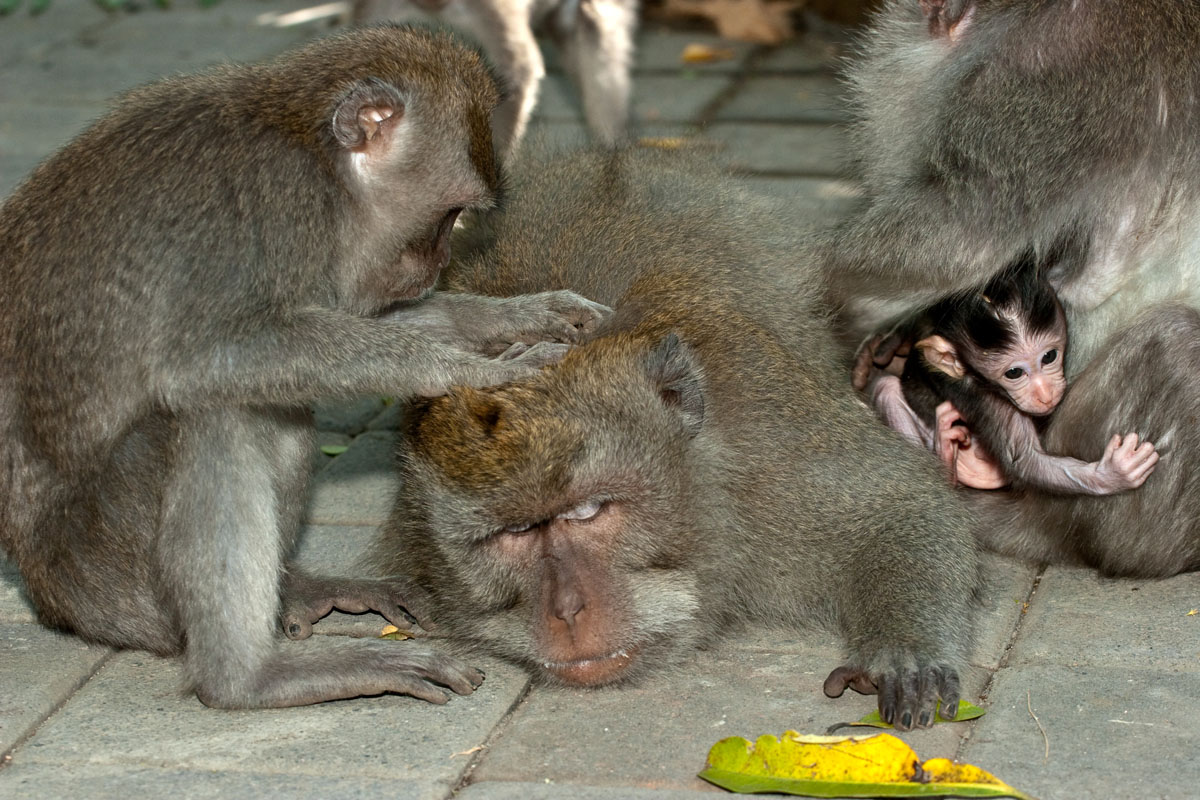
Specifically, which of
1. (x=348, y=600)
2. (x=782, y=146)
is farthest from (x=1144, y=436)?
(x=782, y=146)

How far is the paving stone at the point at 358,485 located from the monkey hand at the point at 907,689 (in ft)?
5.17

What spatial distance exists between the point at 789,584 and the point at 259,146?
1591 millimetres

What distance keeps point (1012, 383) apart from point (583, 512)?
51.5 inches

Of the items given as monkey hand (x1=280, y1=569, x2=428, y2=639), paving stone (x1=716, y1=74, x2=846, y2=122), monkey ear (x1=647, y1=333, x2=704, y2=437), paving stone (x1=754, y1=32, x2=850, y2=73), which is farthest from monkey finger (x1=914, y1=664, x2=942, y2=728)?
paving stone (x1=754, y1=32, x2=850, y2=73)

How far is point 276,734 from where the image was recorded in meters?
3.73

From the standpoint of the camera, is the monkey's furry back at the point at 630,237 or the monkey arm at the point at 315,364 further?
the monkey's furry back at the point at 630,237

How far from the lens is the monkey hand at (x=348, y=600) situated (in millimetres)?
4297

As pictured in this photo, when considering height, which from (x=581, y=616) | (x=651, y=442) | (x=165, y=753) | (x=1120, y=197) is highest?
(x=1120, y=197)

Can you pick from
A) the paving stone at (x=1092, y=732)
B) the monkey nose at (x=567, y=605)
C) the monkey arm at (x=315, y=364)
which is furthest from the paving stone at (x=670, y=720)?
the monkey arm at (x=315, y=364)

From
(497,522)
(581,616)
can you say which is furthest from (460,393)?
(581,616)

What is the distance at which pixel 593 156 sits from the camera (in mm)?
4762

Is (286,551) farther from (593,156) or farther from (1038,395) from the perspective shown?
(1038,395)

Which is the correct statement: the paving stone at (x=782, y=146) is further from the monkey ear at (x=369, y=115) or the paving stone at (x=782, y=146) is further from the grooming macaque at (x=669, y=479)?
the monkey ear at (x=369, y=115)

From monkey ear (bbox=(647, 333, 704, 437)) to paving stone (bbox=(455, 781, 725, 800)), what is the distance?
0.86m
